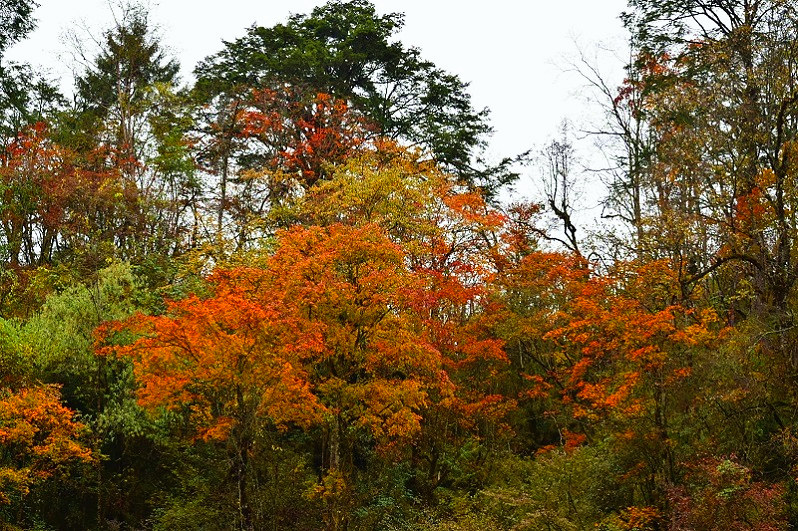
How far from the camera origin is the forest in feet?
38.9

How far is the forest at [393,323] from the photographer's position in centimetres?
1184

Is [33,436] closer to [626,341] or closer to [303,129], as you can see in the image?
[626,341]

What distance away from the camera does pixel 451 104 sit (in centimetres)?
2630

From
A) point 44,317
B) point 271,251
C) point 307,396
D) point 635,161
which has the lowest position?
point 307,396

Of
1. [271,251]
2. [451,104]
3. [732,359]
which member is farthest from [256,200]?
[732,359]

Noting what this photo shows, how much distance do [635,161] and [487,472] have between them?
1129 cm

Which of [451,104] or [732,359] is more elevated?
[451,104]

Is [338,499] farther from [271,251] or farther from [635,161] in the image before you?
[635,161]

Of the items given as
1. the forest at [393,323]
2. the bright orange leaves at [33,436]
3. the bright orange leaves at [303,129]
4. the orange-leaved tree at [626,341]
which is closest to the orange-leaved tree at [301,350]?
the forest at [393,323]

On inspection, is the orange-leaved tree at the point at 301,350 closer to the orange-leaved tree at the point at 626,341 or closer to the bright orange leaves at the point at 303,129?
the orange-leaved tree at the point at 626,341

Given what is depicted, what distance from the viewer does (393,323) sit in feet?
45.0

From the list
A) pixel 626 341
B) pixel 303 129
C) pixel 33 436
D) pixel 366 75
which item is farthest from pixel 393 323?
pixel 366 75

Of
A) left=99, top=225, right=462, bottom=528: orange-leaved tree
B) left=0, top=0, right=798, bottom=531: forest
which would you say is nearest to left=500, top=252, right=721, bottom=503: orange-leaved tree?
left=0, top=0, right=798, bottom=531: forest

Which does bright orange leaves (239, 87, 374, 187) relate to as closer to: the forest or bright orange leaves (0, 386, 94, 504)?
the forest
